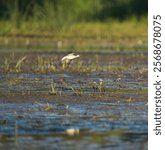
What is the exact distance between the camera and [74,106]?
9.41 meters

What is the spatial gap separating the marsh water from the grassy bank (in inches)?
177

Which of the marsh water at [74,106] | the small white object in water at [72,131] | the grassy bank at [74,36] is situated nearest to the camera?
the marsh water at [74,106]

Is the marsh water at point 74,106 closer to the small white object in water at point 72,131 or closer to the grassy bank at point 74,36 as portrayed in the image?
the small white object in water at point 72,131

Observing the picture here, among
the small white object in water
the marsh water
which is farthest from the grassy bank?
the small white object in water

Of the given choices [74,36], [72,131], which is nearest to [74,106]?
[72,131]

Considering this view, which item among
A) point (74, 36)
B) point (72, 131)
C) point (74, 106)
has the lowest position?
point (72, 131)

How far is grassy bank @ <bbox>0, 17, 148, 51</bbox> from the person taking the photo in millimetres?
19438

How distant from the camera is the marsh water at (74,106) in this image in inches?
285

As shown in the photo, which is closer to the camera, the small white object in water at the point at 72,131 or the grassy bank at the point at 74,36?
the small white object in water at the point at 72,131

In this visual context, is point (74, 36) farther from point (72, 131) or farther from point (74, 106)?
point (72, 131)

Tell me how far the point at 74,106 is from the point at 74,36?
12456mm

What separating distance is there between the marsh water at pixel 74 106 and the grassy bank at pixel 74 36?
14.8 ft

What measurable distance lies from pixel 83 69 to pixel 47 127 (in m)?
5.51

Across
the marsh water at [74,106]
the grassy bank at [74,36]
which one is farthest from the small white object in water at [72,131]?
the grassy bank at [74,36]
